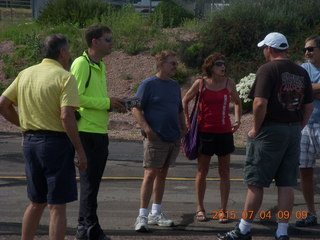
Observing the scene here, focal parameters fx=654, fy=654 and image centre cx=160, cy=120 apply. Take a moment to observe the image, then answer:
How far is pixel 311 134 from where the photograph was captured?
7059mm

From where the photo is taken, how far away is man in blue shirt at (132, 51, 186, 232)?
6887 millimetres

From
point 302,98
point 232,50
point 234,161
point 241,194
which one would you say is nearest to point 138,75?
point 232,50

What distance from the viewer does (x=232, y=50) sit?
20219mm

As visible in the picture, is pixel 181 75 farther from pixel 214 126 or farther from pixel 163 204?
pixel 214 126

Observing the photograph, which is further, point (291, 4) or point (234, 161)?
point (291, 4)

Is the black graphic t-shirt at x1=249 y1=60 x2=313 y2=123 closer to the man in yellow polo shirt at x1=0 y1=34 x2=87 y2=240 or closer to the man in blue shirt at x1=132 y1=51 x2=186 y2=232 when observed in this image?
the man in blue shirt at x1=132 y1=51 x2=186 y2=232

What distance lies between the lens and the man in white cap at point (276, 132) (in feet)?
20.3

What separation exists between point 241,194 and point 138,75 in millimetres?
12250

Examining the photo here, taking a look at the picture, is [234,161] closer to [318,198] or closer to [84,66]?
[318,198]

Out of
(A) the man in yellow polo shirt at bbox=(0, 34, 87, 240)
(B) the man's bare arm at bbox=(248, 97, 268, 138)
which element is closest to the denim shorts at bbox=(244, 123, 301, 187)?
(B) the man's bare arm at bbox=(248, 97, 268, 138)

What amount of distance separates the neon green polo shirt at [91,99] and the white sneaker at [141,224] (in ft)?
3.80

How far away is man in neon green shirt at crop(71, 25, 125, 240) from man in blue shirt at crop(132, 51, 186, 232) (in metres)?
0.69

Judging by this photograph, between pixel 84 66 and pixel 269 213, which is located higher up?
pixel 84 66

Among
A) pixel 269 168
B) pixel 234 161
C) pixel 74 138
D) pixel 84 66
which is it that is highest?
pixel 84 66
